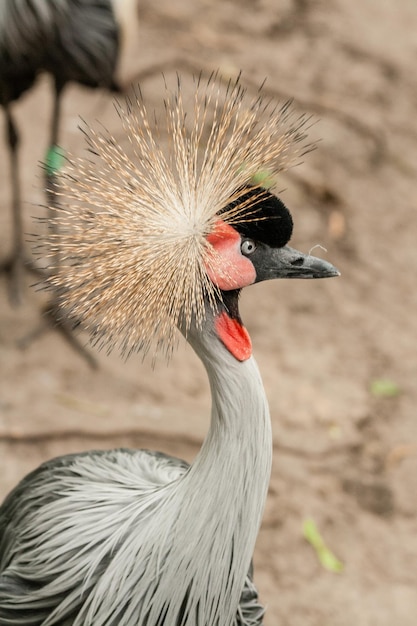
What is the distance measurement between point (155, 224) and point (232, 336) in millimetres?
169

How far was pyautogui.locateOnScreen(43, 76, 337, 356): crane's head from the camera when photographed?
3.56ft

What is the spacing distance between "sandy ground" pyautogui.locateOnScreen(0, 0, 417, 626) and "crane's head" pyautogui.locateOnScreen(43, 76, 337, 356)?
0.39 meters

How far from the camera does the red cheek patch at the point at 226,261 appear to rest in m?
1.08

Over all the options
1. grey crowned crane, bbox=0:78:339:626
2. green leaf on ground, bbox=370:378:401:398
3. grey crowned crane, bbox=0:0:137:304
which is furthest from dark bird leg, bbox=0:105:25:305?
grey crowned crane, bbox=0:78:339:626

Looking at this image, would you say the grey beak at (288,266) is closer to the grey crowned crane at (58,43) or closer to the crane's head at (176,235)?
the crane's head at (176,235)

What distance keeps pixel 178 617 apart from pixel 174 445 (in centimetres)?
96

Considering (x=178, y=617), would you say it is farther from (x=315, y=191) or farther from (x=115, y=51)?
(x=315, y=191)

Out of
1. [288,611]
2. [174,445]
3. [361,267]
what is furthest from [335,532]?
[361,267]

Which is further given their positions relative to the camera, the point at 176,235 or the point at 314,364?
the point at 314,364

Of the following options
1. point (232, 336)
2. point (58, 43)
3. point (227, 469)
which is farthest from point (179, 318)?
point (58, 43)

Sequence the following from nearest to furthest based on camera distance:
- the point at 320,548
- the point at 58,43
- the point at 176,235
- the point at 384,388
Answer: the point at 176,235 < the point at 320,548 < the point at 58,43 < the point at 384,388

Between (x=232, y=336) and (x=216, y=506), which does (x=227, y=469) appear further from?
(x=232, y=336)

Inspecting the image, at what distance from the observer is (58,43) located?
2.22 m

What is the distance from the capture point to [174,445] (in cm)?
216
